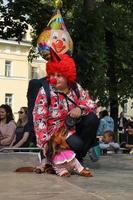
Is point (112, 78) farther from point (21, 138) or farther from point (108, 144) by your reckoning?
point (21, 138)

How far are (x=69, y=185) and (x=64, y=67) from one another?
67.6 inches

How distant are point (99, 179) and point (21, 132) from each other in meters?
5.35

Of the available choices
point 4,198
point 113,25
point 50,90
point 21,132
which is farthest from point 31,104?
point 113,25

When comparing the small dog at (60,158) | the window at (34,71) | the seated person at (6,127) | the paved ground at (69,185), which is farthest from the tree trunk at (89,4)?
the window at (34,71)

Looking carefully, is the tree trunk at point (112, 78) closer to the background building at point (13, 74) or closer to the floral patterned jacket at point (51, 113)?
the floral patterned jacket at point (51, 113)

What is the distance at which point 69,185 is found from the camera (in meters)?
5.86

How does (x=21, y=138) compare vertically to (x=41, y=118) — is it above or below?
below

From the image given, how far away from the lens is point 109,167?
835cm

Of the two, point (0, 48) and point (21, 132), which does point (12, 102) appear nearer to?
point (0, 48)

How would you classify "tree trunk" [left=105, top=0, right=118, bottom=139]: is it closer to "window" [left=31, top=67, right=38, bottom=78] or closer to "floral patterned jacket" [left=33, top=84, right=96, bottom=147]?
"floral patterned jacket" [left=33, top=84, right=96, bottom=147]

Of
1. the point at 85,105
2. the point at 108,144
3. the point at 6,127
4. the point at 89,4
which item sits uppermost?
the point at 89,4

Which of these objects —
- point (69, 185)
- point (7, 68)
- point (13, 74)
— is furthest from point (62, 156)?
point (7, 68)

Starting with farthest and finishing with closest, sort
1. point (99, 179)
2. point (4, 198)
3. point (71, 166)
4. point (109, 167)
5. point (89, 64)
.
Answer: point (89, 64) → point (109, 167) → point (71, 166) → point (99, 179) → point (4, 198)

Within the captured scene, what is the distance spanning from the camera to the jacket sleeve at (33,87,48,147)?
6977 millimetres
